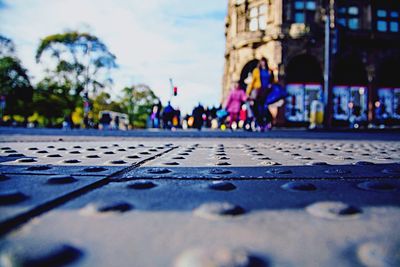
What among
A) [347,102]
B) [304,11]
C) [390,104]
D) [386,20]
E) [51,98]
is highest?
[304,11]

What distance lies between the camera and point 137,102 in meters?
57.7

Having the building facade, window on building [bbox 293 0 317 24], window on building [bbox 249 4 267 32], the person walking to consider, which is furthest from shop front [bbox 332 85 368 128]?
the person walking

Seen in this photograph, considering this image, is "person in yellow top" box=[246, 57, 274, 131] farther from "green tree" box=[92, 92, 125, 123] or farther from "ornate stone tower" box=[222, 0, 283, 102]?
"green tree" box=[92, 92, 125, 123]

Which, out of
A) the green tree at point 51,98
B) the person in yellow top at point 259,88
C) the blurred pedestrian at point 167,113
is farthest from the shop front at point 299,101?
the green tree at point 51,98

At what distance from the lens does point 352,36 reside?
21.0 meters

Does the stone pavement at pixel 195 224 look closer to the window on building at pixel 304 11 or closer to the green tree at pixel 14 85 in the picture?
the window on building at pixel 304 11

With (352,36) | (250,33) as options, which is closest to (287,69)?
(250,33)

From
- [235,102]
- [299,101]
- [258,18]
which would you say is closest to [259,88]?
[235,102]

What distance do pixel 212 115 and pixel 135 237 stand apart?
26.6 meters

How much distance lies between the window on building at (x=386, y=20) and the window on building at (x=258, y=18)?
8359 millimetres

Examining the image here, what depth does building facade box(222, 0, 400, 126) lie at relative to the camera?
795 inches

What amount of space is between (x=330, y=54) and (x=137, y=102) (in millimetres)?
43043

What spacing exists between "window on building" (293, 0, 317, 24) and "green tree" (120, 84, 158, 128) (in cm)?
3835

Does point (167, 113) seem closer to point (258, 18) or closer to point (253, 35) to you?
point (253, 35)
